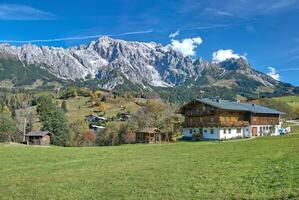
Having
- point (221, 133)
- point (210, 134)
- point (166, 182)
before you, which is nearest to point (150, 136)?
point (210, 134)

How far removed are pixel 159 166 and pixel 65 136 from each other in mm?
84127

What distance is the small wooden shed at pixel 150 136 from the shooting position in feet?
309

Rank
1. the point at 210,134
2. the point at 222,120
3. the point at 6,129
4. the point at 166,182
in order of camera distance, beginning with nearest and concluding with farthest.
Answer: the point at 166,182 → the point at 222,120 → the point at 210,134 → the point at 6,129

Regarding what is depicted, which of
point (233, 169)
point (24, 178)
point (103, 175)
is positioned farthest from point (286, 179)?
point (24, 178)

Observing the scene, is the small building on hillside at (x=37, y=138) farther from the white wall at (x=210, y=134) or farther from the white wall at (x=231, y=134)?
the white wall at (x=231, y=134)

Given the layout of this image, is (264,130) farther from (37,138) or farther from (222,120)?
(37,138)

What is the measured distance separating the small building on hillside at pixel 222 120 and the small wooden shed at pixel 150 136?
17.8ft

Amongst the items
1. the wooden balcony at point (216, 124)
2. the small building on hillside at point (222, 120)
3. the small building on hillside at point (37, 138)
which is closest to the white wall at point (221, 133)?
the small building on hillside at point (222, 120)

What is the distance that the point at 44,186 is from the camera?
24.2 metres

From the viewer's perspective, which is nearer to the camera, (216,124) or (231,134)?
(216,124)

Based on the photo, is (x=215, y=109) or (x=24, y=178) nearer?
(x=24, y=178)

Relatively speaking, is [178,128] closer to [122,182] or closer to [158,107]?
[158,107]

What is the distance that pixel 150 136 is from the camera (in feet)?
309

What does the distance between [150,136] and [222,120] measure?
17534 millimetres
